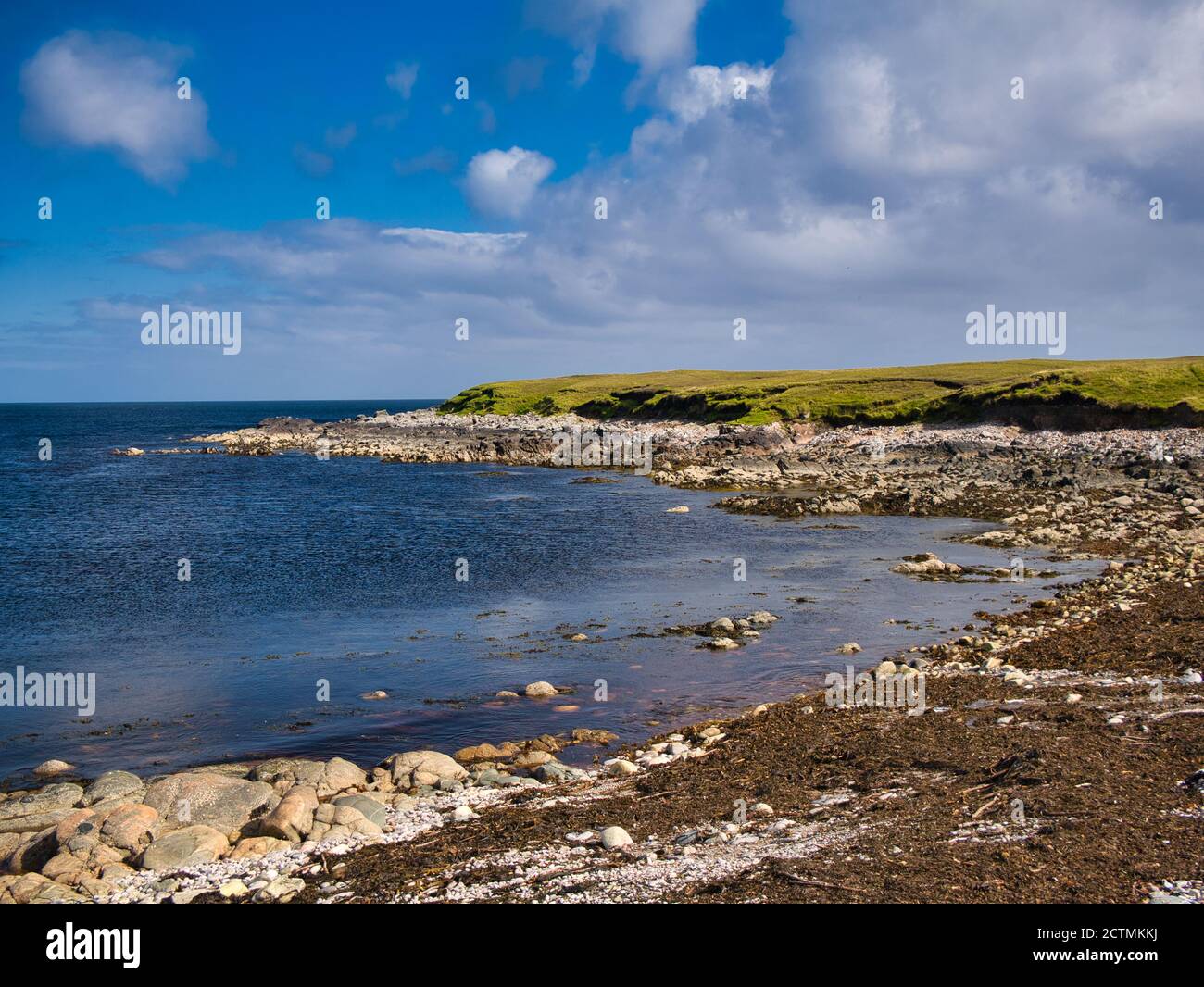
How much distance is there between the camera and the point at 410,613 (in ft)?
83.6

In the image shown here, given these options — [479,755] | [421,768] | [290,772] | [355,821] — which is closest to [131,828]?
[290,772]

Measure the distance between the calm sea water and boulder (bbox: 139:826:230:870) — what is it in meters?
4.15

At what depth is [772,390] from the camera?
10262 cm

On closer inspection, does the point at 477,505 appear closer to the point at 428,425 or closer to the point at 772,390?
the point at 772,390

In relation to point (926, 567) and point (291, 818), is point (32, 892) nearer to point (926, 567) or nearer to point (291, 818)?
point (291, 818)

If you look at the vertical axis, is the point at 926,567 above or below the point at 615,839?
above

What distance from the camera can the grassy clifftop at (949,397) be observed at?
66125 mm

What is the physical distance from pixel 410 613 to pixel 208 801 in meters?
13.7

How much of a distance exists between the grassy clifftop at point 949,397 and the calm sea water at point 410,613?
3560 centimetres

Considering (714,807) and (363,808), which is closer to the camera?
(714,807)

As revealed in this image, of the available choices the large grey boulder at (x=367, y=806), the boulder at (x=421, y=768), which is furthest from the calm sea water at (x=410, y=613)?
the large grey boulder at (x=367, y=806)

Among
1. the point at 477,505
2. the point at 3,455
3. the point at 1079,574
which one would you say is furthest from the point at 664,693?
the point at 3,455

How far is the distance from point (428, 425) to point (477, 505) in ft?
249

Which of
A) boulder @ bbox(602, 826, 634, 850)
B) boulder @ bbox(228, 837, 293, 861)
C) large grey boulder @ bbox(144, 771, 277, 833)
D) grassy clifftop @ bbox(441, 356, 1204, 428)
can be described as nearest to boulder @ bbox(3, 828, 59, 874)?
large grey boulder @ bbox(144, 771, 277, 833)
